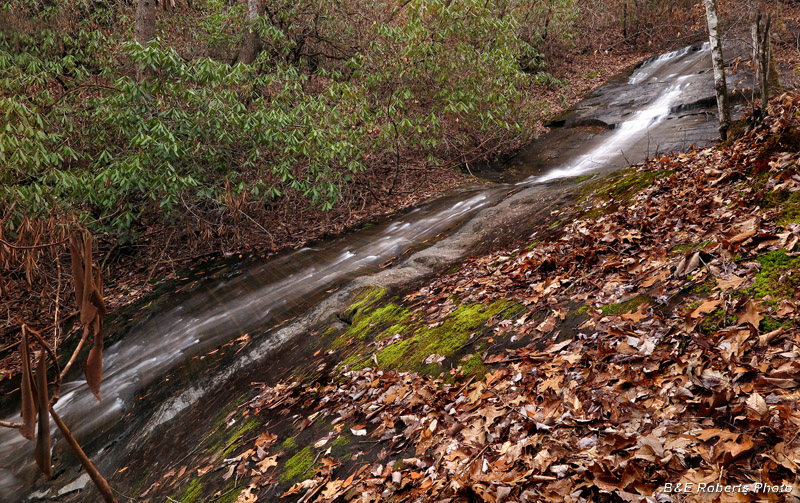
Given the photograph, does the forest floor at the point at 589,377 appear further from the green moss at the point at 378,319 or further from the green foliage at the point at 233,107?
the green foliage at the point at 233,107

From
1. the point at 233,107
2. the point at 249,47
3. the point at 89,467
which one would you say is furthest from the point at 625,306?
the point at 249,47

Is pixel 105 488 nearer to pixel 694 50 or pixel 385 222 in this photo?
Answer: pixel 385 222

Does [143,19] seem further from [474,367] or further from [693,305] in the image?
[693,305]

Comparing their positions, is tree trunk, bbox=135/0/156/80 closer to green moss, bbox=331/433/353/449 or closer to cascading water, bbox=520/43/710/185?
cascading water, bbox=520/43/710/185

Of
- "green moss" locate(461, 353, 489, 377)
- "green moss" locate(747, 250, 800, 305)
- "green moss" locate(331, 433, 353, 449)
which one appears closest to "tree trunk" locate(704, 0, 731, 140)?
"green moss" locate(747, 250, 800, 305)

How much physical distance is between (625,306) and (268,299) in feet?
22.5

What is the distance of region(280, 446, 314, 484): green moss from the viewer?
3354mm

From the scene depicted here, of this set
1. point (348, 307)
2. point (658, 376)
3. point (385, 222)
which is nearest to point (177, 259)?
point (385, 222)

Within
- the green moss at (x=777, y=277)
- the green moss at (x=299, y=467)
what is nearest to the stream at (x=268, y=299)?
the green moss at (x=299, y=467)

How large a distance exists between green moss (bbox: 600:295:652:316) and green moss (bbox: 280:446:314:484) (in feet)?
8.24

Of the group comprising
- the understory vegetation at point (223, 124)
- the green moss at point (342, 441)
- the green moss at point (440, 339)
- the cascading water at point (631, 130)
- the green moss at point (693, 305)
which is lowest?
the cascading water at point (631, 130)

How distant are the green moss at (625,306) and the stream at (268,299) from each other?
371 centimetres

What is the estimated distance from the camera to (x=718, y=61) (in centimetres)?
675

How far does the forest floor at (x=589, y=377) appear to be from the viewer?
2.06 meters
